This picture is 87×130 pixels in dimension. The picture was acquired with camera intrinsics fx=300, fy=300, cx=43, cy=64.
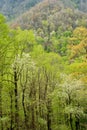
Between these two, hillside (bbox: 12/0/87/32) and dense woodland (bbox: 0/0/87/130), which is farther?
hillside (bbox: 12/0/87/32)

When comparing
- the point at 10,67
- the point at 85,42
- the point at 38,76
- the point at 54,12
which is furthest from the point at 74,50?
the point at 54,12

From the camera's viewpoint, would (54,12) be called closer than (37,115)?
No

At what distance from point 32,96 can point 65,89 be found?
301 inches

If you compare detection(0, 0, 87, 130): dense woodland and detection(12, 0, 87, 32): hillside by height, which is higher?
detection(12, 0, 87, 32): hillside

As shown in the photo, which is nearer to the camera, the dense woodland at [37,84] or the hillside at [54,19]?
the dense woodland at [37,84]

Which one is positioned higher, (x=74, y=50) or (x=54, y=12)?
(x=54, y=12)

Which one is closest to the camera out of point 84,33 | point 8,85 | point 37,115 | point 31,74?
point 8,85

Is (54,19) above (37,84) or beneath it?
above

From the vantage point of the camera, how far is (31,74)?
129 feet

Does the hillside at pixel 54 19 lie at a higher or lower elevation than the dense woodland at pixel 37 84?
higher

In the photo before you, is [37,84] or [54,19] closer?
[37,84]

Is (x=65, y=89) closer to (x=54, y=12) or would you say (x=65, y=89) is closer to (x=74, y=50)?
(x=74, y=50)

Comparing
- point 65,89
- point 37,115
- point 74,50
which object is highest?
point 74,50

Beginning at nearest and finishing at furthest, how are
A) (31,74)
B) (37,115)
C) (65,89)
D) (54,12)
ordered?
(31,74) → (37,115) → (65,89) → (54,12)
